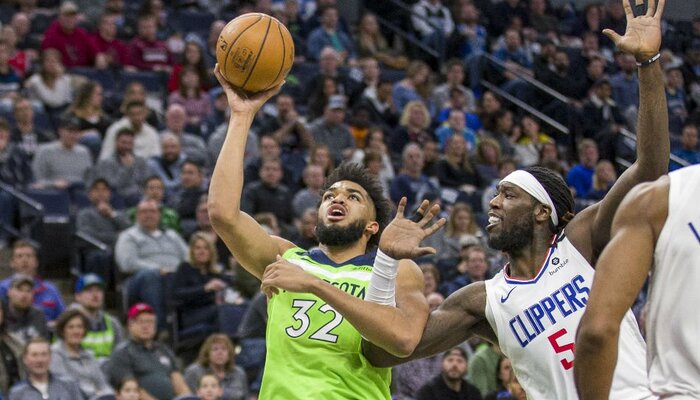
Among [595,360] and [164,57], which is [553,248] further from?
[164,57]

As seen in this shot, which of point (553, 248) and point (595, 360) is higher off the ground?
point (595, 360)

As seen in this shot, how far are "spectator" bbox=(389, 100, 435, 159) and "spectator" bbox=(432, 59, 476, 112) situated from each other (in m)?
1.16

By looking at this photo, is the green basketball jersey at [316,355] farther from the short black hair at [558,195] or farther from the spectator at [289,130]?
the spectator at [289,130]

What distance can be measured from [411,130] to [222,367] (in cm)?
554

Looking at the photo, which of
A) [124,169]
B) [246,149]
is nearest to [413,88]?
[246,149]

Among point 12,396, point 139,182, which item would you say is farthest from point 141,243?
point 12,396

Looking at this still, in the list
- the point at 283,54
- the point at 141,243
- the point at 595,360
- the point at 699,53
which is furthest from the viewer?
the point at 699,53

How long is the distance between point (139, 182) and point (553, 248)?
7469 mm

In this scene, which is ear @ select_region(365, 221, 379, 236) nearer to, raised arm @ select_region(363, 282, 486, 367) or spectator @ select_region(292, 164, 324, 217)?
raised arm @ select_region(363, 282, 486, 367)

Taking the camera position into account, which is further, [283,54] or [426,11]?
[426,11]

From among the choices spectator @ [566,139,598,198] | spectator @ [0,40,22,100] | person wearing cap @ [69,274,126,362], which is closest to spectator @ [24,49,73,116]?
spectator @ [0,40,22,100]

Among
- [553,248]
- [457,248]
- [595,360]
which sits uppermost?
[595,360]

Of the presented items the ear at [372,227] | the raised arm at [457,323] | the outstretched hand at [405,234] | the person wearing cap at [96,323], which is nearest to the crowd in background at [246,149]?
the person wearing cap at [96,323]

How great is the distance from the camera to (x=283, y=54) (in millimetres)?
5438
